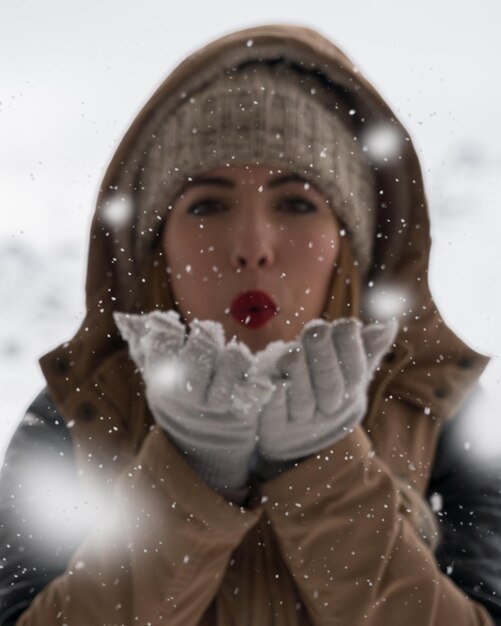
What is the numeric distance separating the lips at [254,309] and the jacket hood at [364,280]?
0.26m

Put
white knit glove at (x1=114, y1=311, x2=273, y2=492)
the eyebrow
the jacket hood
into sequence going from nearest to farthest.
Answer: white knit glove at (x1=114, y1=311, x2=273, y2=492) < the eyebrow < the jacket hood

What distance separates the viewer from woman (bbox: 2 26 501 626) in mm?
1016

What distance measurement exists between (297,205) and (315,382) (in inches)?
13.5

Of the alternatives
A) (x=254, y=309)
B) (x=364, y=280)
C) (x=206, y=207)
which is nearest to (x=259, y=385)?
(x=254, y=309)

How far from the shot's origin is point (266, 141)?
128cm

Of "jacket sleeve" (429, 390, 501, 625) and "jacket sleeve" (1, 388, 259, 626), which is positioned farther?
"jacket sleeve" (429, 390, 501, 625)

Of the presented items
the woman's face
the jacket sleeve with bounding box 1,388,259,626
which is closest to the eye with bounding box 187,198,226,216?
the woman's face

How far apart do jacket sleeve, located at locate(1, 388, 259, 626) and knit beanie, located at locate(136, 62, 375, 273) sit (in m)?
0.45

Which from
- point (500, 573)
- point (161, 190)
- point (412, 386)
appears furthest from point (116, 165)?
point (500, 573)

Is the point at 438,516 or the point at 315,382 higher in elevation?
the point at 315,382

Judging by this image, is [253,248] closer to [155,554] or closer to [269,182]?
[269,182]

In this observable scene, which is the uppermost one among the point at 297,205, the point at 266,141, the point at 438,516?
the point at 266,141

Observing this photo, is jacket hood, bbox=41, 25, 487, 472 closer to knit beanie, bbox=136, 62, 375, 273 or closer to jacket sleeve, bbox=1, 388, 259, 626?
knit beanie, bbox=136, 62, 375, 273

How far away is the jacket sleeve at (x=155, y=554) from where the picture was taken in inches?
39.9
